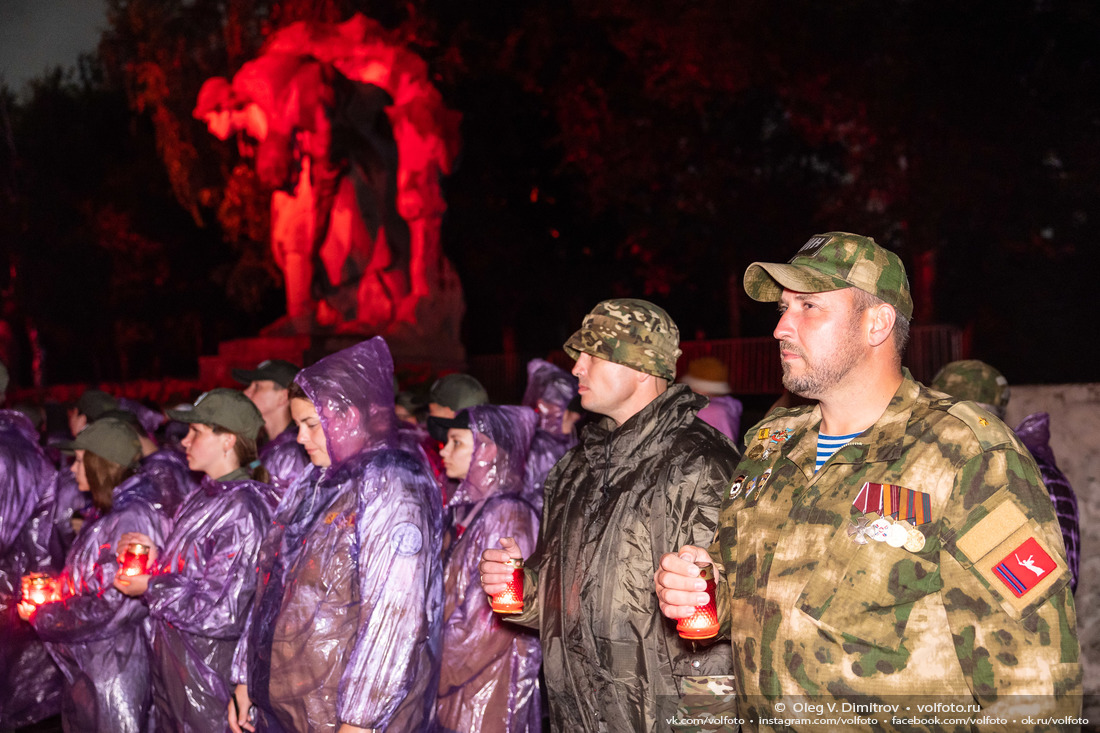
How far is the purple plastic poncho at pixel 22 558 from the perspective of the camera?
5.77 m

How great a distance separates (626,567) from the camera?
312 centimetres

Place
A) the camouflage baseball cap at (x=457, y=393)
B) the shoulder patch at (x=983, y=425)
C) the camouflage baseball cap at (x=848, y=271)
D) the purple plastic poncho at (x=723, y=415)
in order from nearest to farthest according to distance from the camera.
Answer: the shoulder patch at (x=983, y=425)
the camouflage baseball cap at (x=848, y=271)
the purple plastic poncho at (x=723, y=415)
the camouflage baseball cap at (x=457, y=393)

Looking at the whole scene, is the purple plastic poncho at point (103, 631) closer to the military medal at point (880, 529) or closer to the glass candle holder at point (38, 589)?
the glass candle holder at point (38, 589)

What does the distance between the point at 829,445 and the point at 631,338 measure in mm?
1107

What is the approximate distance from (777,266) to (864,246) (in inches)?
9.3

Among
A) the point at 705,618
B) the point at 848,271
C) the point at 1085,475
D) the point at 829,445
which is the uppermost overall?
the point at 848,271

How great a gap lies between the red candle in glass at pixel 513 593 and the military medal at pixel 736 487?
735 mm

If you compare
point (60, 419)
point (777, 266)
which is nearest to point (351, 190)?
point (60, 419)

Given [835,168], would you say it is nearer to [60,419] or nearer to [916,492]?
[60,419]

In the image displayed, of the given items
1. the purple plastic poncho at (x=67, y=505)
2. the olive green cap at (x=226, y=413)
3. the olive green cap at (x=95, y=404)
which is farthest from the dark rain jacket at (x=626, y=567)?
the olive green cap at (x=95, y=404)

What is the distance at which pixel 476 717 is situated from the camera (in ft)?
14.4

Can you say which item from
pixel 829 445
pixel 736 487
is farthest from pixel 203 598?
pixel 829 445

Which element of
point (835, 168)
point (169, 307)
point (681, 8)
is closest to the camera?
point (681, 8)

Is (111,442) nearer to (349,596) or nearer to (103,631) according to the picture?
(103,631)
